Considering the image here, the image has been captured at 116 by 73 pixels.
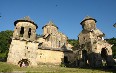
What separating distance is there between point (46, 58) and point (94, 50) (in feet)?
30.7

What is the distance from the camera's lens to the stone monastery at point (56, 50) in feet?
94.6

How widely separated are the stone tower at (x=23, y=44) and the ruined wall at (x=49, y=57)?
10.3ft

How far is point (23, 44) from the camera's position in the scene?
29.5 meters

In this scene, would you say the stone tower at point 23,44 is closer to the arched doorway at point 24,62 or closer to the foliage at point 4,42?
the arched doorway at point 24,62

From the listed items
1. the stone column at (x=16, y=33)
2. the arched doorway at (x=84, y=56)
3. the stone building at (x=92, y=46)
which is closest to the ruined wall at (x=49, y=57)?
the stone building at (x=92, y=46)

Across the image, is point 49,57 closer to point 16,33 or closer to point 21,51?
point 21,51

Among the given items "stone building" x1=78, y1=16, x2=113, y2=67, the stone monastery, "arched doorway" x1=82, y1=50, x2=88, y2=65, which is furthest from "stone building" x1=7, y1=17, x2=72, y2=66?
"stone building" x1=78, y1=16, x2=113, y2=67

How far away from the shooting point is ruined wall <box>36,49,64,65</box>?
32656 millimetres

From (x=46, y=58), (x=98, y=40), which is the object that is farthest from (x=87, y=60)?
(x=46, y=58)

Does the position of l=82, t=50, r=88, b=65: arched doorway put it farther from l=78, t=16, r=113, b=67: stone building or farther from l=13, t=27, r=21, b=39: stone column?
l=13, t=27, r=21, b=39: stone column

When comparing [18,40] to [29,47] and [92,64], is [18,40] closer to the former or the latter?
[29,47]

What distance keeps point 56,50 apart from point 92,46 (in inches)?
295

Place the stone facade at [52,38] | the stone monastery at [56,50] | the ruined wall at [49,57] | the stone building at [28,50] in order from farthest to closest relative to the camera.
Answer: the stone facade at [52,38] → the ruined wall at [49,57] → the stone monastery at [56,50] → the stone building at [28,50]

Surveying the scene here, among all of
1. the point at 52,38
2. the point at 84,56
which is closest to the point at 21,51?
the point at 84,56
